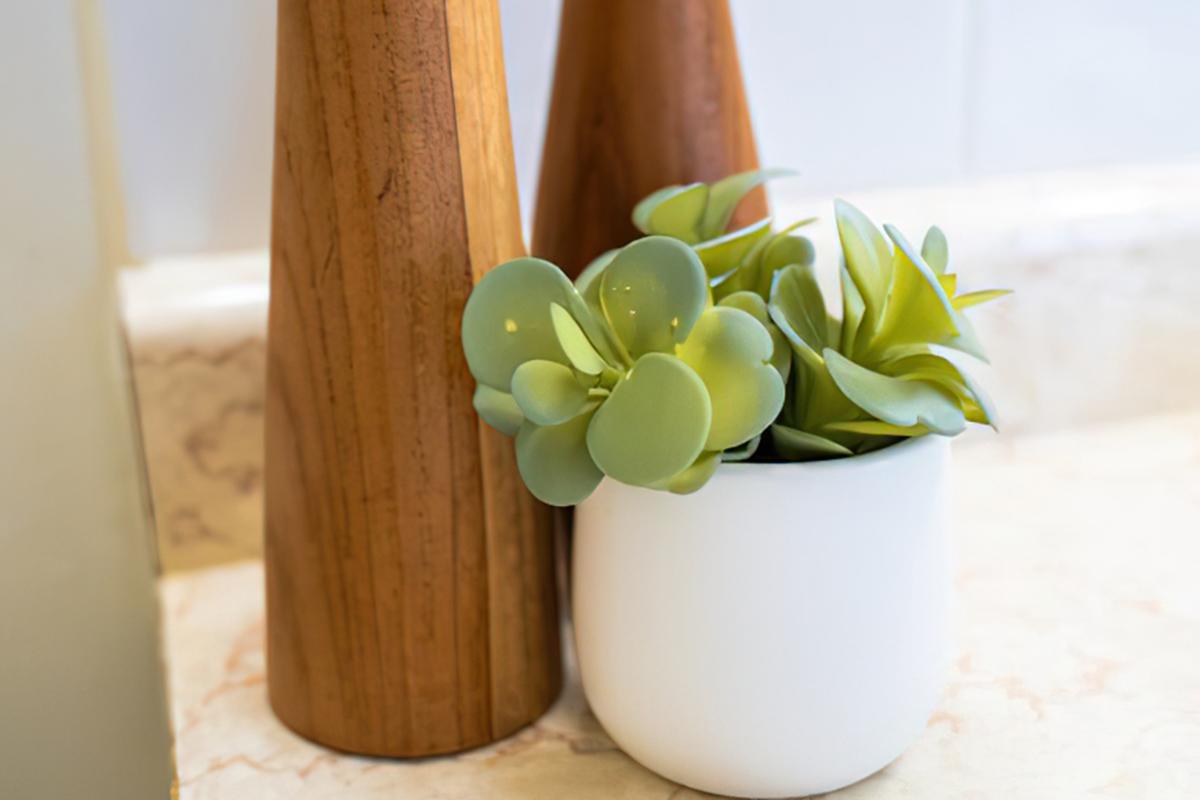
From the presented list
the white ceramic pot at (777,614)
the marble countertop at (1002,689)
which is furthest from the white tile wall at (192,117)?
the white ceramic pot at (777,614)

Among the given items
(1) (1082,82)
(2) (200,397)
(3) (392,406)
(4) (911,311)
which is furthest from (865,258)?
(1) (1082,82)

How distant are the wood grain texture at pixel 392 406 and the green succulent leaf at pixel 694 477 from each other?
0.07 meters

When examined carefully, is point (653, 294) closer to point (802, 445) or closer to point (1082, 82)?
point (802, 445)

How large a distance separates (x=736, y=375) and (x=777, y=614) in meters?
0.06

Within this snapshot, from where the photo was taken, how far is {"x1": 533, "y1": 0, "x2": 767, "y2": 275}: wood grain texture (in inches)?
15.1

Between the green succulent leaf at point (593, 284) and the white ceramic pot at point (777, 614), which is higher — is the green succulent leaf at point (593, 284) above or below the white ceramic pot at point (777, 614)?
above

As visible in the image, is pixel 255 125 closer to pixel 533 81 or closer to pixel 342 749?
pixel 533 81

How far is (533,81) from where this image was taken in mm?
536

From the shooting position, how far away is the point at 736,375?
0.92 ft

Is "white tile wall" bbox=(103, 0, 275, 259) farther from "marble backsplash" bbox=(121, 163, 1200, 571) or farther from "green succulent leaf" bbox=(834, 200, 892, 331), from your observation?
"green succulent leaf" bbox=(834, 200, 892, 331)

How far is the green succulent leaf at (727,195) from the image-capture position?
35 cm

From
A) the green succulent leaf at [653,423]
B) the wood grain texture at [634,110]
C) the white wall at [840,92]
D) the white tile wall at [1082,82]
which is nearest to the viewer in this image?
the green succulent leaf at [653,423]

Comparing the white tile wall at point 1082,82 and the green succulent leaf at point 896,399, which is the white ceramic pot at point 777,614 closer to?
the green succulent leaf at point 896,399

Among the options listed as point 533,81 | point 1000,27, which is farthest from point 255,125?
point 1000,27
